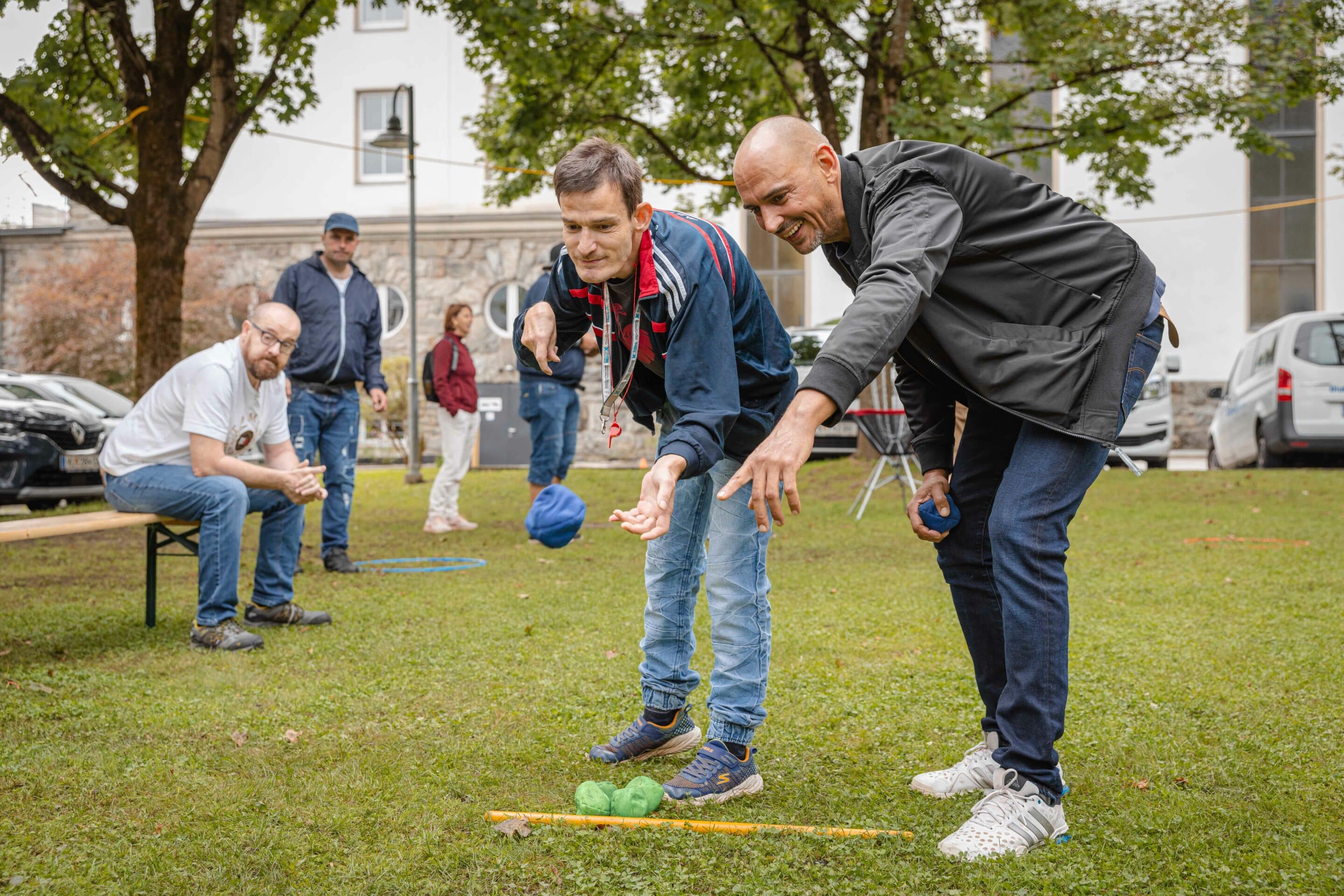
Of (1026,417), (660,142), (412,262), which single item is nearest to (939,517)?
(1026,417)

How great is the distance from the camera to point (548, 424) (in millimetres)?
8977

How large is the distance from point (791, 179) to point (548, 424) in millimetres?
6524

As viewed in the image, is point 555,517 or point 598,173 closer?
point 598,173

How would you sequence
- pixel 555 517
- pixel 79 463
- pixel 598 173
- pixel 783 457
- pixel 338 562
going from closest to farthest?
pixel 783 457 → pixel 598 173 → pixel 555 517 → pixel 338 562 → pixel 79 463

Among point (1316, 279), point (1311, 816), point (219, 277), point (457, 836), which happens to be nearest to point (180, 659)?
point (457, 836)

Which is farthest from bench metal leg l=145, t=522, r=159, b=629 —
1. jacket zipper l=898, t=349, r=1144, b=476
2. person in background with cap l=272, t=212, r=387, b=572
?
jacket zipper l=898, t=349, r=1144, b=476

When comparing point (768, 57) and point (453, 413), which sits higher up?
point (768, 57)

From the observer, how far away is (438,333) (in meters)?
23.8

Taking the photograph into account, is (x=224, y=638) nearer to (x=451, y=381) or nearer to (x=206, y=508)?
(x=206, y=508)

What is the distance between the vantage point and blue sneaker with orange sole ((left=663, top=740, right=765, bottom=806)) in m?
3.11

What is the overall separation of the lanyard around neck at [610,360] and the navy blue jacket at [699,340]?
17 millimetres

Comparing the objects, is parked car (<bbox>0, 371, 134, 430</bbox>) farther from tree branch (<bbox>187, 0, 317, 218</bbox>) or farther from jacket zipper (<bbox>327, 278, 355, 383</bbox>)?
jacket zipper (<bbox>327, 278, 355, 383</bbox>)

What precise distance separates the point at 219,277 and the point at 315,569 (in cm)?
1859

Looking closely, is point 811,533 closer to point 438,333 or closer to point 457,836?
point 457,836
